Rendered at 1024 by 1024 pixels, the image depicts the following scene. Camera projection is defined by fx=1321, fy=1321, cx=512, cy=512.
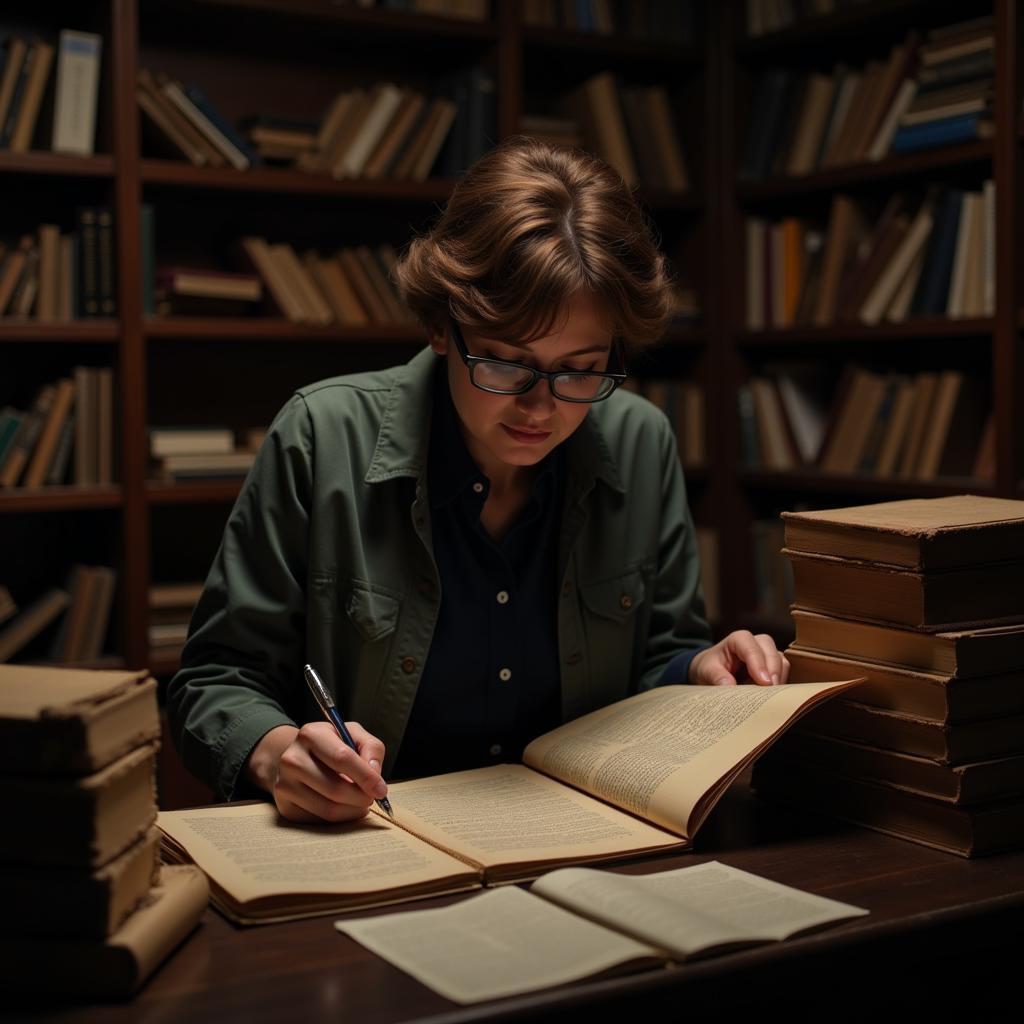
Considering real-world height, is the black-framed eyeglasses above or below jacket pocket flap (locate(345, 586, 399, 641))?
above

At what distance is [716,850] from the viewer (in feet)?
3.90

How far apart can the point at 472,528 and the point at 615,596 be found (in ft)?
0.69

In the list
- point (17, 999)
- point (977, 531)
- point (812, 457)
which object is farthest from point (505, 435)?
point (812, 457)

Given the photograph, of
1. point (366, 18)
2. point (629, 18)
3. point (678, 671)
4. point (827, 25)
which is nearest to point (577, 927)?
point (678, 671)

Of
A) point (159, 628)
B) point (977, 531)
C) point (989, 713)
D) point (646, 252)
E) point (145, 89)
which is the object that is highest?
point (145, 89)

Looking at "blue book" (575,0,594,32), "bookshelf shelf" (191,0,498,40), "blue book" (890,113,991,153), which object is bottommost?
"blue book" (890,113,991,153)

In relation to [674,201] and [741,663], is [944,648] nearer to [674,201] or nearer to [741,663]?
[741,663]

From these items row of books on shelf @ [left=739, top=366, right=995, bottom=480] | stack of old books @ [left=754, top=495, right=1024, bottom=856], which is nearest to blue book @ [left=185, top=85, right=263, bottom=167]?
row of books on shelf @ [left=739, top=366, right=995, bottom=480]

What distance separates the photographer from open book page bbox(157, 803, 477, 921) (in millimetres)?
1018

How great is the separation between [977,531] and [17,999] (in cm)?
88

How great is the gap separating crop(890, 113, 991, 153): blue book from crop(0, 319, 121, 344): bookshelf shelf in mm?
1950

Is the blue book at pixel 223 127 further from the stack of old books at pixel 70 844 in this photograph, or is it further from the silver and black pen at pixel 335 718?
the stack of old books at pixel 70 844

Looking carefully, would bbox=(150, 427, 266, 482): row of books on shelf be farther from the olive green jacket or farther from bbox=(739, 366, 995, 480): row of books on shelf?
the olive green jacket

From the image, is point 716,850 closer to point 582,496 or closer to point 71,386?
point 582,496
